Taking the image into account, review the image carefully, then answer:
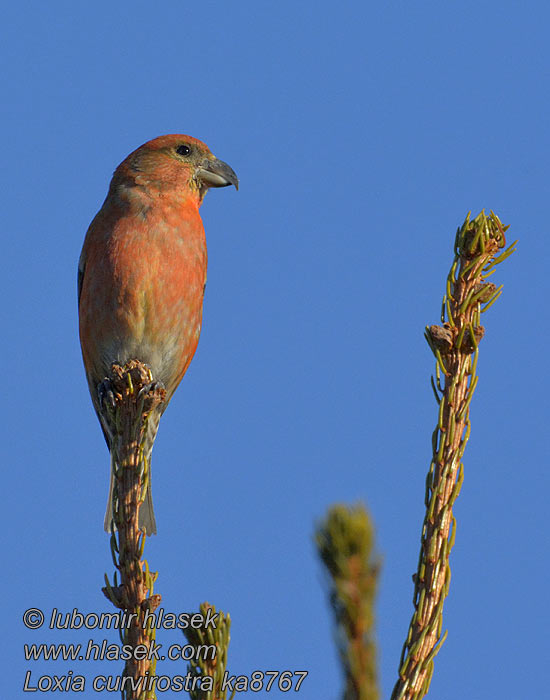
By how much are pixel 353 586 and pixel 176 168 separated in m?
4.57

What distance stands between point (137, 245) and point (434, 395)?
3.01 m

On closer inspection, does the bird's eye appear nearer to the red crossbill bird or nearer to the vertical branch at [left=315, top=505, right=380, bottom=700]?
the red crossbill bird

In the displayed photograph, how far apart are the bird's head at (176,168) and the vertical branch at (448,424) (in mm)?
3366

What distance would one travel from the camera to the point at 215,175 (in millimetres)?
5598

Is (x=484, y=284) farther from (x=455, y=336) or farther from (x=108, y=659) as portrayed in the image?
(x=108, y=659)

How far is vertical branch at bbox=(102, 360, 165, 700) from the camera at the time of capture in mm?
2271

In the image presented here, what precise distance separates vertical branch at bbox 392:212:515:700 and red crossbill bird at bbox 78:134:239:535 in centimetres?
248

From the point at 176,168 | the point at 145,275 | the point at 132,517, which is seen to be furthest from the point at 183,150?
the point at 132,517

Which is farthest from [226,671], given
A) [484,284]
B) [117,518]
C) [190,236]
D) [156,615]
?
[190,236]

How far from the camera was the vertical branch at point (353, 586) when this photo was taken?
1243 millimetres

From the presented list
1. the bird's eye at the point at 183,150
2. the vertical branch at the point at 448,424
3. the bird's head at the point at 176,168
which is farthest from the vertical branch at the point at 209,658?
the bird's eye at the point at 183,150

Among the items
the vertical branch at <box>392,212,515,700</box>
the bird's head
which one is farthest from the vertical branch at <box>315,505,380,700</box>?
the bird's head

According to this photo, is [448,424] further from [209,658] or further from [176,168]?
[176,168]

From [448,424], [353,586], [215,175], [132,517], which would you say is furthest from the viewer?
[215,175]
